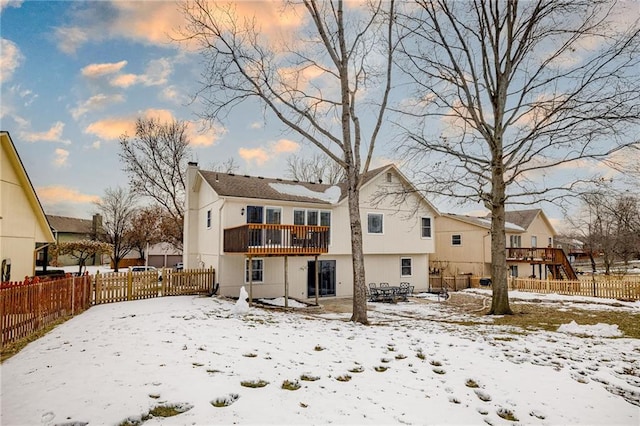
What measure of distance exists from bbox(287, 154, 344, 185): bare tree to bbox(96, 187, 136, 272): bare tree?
733 inches

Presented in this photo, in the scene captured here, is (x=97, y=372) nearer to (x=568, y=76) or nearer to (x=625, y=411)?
(x=625, y=411)

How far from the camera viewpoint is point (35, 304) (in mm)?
9320

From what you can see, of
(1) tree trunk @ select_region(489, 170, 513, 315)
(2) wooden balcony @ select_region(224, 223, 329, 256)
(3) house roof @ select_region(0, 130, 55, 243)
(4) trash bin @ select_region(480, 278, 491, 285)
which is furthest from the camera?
(4) trash bin @ select_region(480, 278, 491, 285)

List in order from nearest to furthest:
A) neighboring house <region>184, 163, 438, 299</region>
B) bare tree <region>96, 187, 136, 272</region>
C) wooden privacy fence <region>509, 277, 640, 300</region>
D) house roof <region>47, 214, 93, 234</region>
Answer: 1. neighboring house <region>184, 163, 438, 299</region>
2. wooden privacy fence <region>509, 277, 640, 300</region>
3. bare tree <region>96, 187, 136, 272</region>
4. house roof <region>47, 214, 93, 234</region>

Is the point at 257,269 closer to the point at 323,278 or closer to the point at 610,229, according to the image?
the point at 323,278

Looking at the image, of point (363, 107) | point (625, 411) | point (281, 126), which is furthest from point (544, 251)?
point (625, 411)

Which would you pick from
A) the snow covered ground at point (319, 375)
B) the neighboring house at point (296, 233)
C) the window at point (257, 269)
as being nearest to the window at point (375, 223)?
the neighboring house at point (296, 233)

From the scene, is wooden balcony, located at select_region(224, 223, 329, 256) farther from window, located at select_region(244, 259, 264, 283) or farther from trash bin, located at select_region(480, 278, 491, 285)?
trash bin, located at select_region(480, 278, 491, 285)

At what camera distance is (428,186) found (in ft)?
49.9

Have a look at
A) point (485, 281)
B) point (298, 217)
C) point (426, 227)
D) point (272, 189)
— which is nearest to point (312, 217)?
point (298, 217)

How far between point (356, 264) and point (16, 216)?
13.0 m

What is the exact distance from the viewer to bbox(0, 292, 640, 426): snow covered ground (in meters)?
4.62

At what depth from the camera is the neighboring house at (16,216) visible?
12742 millimetres

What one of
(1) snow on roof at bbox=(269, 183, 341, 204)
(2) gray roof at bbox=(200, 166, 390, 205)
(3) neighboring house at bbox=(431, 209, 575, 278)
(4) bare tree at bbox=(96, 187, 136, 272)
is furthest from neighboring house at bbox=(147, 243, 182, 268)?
(3) neighboring house at bbox=(431, 209, 575, 278)
